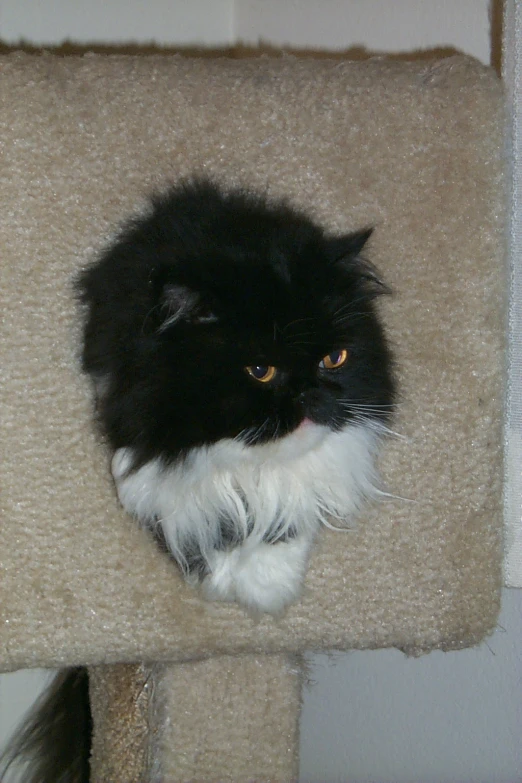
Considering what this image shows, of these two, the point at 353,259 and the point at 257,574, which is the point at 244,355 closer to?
the point at 353,259

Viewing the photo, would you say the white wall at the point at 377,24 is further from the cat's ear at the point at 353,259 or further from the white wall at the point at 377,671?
the cat's ear at the point at 353,259

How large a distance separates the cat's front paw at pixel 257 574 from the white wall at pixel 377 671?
51cm

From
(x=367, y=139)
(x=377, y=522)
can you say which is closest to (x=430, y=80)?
(x=367, y=139)

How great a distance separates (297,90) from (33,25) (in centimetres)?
90

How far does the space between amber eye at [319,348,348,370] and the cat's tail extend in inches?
35.5

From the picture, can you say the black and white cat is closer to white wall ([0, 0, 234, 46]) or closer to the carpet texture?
the carpet texture

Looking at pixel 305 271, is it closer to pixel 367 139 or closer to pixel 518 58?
pixel 367 139

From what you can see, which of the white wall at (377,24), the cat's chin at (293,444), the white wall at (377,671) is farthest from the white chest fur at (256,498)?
the white wall at (377,24)

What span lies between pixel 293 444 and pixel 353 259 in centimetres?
31

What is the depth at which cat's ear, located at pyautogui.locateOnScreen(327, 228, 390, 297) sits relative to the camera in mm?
1079

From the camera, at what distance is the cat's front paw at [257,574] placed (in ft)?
3.72

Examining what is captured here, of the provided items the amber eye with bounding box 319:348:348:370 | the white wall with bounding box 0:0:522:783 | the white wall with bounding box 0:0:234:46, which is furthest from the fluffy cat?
the white wall with bounding box 0:0:234:46

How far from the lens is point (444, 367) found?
127cm

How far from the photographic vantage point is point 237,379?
98cm
